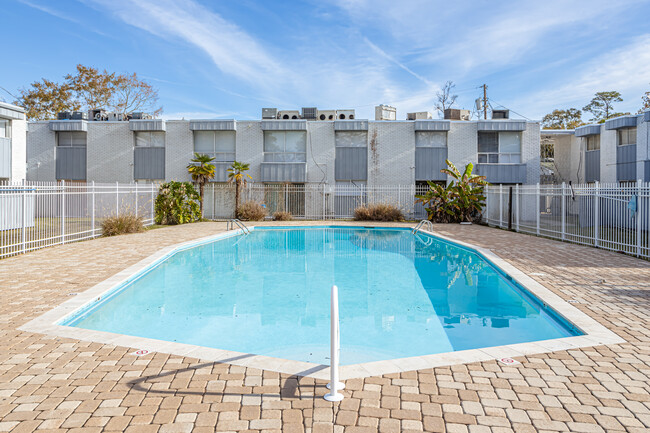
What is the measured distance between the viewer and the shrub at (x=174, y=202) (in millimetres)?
19516

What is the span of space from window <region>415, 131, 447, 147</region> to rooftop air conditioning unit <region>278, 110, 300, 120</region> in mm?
6907

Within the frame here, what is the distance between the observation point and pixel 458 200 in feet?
69.4

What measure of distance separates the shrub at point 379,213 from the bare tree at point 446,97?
69.4ft

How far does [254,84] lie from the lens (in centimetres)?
2661

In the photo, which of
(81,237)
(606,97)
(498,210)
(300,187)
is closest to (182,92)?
(300,187)

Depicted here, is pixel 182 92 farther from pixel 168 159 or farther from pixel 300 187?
pixel 300 187

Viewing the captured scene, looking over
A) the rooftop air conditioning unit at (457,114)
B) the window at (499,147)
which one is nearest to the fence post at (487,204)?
the window at (499,147)

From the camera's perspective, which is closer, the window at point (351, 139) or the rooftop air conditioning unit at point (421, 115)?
the window at point (351, 139)

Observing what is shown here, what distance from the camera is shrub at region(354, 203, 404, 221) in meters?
22.0

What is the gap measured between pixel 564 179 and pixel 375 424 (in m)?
28.9

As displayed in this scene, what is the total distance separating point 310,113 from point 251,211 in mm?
7351

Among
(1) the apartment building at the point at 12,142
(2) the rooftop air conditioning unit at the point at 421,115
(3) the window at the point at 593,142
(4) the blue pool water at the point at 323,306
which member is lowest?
(4) the blue pool water at the point at 323,306

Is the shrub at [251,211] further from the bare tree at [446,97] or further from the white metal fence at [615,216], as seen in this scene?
the bare tree at [446,97]

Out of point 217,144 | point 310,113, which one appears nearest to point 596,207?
point 310,113
